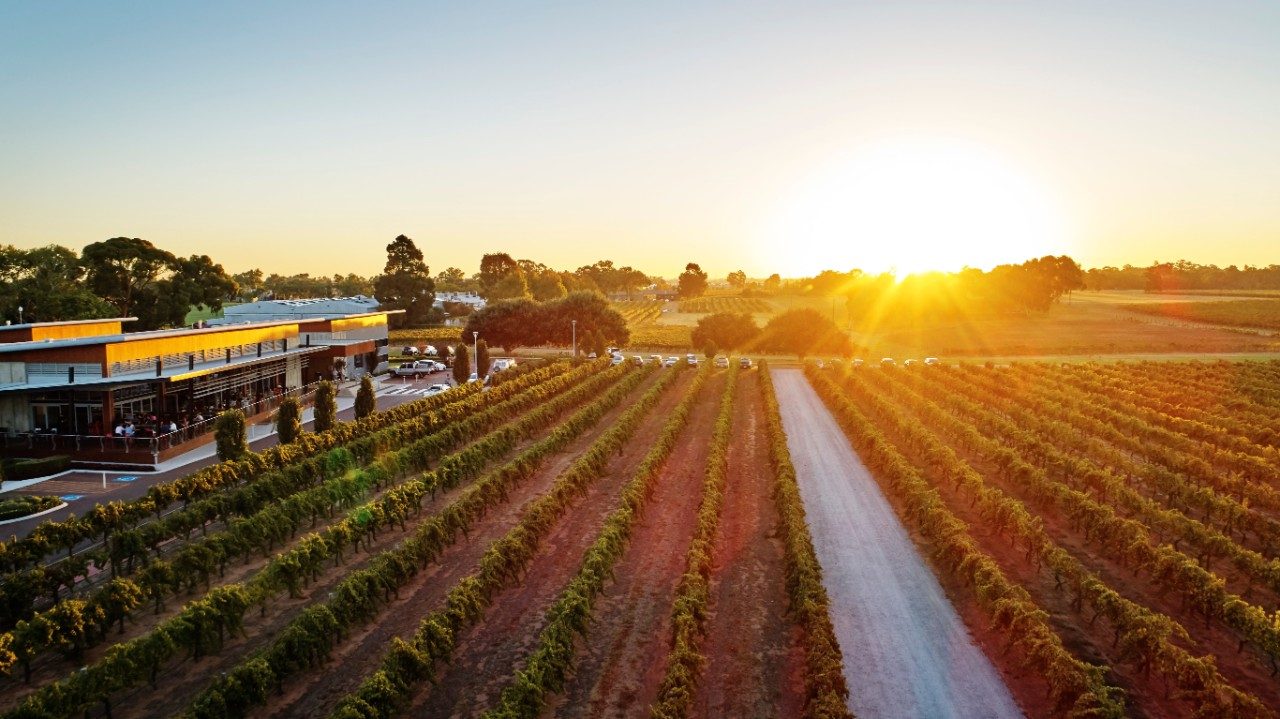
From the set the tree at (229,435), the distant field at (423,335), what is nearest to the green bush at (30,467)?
the tree at (229,435)

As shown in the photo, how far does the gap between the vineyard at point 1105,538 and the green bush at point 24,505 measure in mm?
28524

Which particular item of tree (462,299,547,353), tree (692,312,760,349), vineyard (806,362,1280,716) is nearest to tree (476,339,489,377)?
A: tree (462,299,547,353)

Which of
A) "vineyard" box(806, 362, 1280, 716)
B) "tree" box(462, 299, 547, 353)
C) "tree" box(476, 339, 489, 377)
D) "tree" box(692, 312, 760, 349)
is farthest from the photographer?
"tree" box(692, 312, 760, 349)

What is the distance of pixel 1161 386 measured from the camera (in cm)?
5094

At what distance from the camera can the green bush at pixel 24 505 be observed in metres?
22.3

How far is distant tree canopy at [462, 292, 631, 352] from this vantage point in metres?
72.9

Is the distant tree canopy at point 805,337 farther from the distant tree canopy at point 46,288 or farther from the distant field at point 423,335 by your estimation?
the distant tree canopy at point 46,288

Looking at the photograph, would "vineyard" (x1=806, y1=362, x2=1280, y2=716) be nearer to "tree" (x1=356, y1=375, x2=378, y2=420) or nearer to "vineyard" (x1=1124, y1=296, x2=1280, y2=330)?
"tree" (x1=356, y1=375, x2=378, y2=420)

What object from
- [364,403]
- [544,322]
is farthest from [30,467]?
[544,322]

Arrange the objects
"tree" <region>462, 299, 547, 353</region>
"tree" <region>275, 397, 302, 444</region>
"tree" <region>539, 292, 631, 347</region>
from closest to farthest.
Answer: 1. "tree" <region>275, 397, 302, 444</region>
2. "tree" <region>462, 299, 547, 353</region>
3. "tree" <region>539, 292, 631, 347</region>

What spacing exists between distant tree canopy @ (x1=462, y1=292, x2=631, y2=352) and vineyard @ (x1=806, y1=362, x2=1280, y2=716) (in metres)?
35.8

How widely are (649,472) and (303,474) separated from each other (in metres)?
12.8

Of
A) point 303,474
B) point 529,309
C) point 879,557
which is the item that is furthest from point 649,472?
point 529,309

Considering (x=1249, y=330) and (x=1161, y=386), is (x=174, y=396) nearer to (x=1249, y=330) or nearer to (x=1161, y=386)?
(x=1161, y=386)
